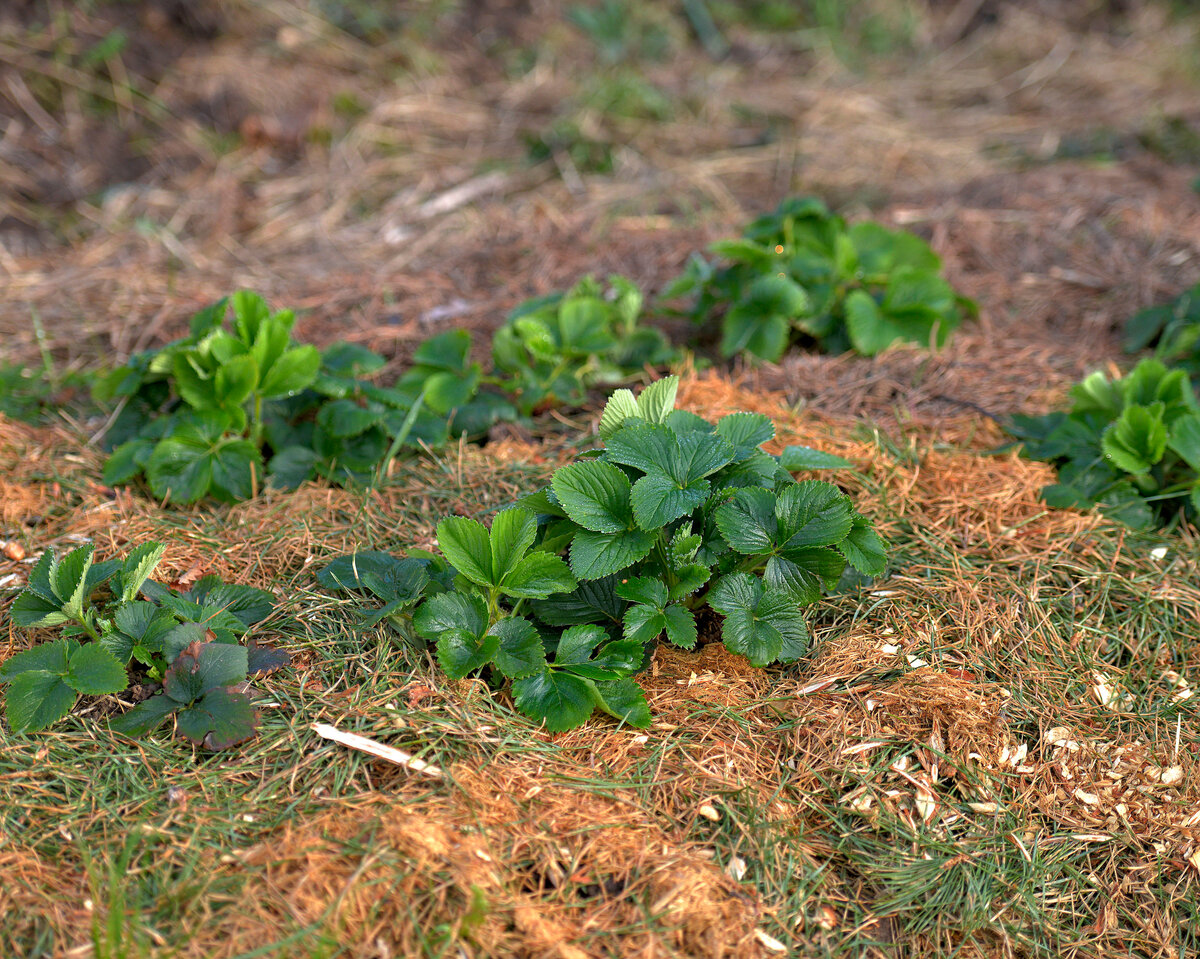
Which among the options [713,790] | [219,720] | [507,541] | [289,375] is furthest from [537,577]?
[289,375]

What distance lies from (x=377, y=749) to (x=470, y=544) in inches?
14.4

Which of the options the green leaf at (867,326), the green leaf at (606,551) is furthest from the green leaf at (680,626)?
the green leaf at (867,326)

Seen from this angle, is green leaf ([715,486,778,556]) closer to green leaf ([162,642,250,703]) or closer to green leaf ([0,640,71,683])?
green leaf ([162,642,250,703])

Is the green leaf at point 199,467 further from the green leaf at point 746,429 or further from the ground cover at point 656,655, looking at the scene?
the green leaf at point 746,429

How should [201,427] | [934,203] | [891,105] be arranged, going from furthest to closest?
[891,105] → [934,203] → [201,427]

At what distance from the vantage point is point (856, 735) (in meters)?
1.63

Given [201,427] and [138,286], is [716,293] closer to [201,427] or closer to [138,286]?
[201,427]

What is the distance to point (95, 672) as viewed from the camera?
4.91 ft

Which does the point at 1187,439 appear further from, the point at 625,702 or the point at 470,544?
the point at 470,544

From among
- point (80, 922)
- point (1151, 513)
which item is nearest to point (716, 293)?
point (1151, 513)

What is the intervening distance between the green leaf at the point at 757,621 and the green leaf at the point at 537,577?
0.88 feet

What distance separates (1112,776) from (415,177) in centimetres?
352

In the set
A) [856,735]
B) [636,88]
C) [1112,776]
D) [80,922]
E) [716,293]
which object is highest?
[636,88]

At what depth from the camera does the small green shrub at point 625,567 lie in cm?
158
